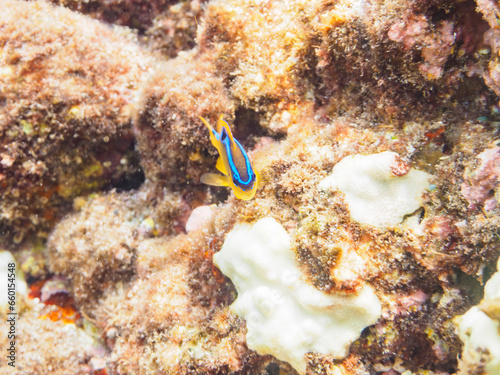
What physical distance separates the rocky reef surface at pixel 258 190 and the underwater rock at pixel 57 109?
2cm

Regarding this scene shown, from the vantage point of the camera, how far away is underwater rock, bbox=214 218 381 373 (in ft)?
7.39

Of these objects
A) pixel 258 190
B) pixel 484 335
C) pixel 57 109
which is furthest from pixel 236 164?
pixel 57 109

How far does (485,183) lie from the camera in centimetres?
202

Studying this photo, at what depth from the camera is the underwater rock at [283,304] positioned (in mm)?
2254

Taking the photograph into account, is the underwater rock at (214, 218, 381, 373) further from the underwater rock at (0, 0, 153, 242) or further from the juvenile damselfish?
the underwater rock at (0, 0, 153, 242)

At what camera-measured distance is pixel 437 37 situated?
2.30 metres

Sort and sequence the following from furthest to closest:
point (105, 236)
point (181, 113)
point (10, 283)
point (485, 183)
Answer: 1. point (10, 283)
2. point (105, 236)
3. point (181, 113)
4. point (485, 183)

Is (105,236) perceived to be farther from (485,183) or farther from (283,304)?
(485,183)

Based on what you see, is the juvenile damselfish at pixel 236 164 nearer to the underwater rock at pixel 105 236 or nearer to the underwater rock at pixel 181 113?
the underwater rock at pixel 181 113

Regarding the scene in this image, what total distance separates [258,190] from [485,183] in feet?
5.45

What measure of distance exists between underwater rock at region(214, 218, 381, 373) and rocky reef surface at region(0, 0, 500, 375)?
0.02 metres

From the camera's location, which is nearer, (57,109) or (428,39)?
(428,39)

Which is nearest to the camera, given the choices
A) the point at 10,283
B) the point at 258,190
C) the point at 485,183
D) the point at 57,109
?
the point at 485,183

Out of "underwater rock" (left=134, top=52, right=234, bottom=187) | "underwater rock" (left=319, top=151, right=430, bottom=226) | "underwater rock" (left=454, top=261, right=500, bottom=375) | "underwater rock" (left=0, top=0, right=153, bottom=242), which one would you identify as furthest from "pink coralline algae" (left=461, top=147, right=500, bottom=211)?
"underwater rock" (left=0, top=0, right=153, bottom=242)
